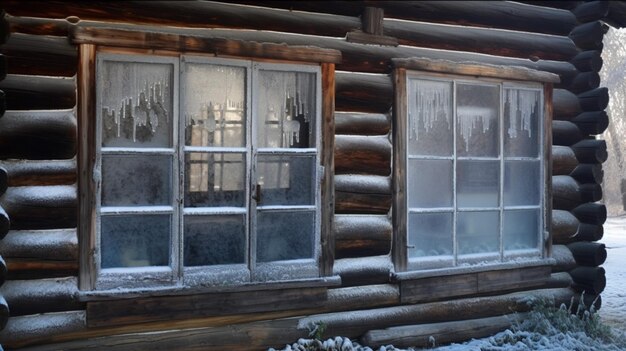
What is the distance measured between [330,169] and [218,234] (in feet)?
3.25

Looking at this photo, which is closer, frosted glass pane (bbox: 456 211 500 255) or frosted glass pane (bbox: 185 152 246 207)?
frosted glass pane (bbox: 185 152 246 207)

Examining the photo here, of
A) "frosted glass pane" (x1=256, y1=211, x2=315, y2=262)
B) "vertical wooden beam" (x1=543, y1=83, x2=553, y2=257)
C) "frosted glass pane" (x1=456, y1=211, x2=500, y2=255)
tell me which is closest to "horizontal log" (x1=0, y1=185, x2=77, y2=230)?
"frosted glass pane" (x1=256, y1=211, x2=315, y2=262)

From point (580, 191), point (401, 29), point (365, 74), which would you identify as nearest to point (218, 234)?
point (365, 74)

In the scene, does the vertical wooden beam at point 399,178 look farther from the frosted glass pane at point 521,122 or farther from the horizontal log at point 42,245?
the horizontal log at point 42,245

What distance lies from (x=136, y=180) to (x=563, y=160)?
4.06 meters

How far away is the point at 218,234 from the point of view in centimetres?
441

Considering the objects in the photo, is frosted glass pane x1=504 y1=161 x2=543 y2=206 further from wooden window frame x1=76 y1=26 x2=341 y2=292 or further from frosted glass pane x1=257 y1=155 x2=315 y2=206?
frosted glass pane x1=257 y1=155 x2=315 y2=206

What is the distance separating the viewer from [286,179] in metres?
4.64

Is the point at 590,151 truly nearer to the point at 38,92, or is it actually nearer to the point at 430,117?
the point at 430,117

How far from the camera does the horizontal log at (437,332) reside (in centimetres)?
487

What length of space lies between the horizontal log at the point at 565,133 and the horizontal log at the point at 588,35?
76cm

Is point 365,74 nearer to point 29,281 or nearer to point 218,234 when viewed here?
point 218,234

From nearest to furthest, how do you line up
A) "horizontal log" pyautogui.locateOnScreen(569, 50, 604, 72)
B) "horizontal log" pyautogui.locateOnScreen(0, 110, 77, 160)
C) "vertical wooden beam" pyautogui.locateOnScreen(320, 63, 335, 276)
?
"horizontal log" pyautogui.locateOnScreen(0, 110, 77, 160), "vertical wooden beam" pyautogui.locateOnScreen(320, 63, 335, 276), "horizontal log" pyautogui.locateOnScreen(569, 50, 604, 72)

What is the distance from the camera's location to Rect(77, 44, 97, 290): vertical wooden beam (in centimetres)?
399
